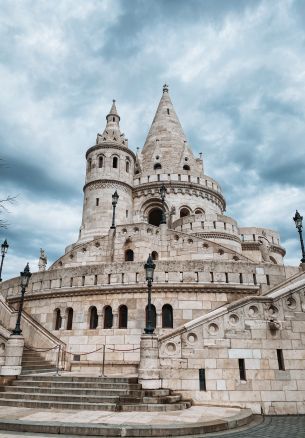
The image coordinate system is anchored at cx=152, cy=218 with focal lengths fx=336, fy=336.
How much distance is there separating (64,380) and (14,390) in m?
1.45

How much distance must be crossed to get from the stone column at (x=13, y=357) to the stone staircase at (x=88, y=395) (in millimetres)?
567

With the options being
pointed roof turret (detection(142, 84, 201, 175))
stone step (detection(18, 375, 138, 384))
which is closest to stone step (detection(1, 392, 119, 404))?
stone step (detection(18, 375, 138, 384))

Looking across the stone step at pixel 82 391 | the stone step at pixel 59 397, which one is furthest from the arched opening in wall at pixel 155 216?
the stone step at pixel 59 397

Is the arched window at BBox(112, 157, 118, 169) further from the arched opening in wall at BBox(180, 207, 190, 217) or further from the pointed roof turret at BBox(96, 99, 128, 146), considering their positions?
the arched opening in wall at BBox(180, 207, 190, 217)

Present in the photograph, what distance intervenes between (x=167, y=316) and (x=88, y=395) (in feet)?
18.0

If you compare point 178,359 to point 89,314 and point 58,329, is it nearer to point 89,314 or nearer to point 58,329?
point 89,314

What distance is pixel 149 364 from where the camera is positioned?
9633mm

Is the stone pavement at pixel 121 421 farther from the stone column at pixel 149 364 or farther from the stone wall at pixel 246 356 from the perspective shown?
the stone column at pixel 149 364

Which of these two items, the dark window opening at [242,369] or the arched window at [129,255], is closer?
the dark window opening at [242,369]

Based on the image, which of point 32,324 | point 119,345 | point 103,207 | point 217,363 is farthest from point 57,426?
point 103,207

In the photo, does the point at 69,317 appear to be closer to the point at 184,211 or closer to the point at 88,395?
the point at 88,395

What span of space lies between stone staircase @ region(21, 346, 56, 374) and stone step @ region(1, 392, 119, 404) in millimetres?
2235

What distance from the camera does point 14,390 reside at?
9891 millimetres

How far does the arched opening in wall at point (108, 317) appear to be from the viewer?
14.2 meters
